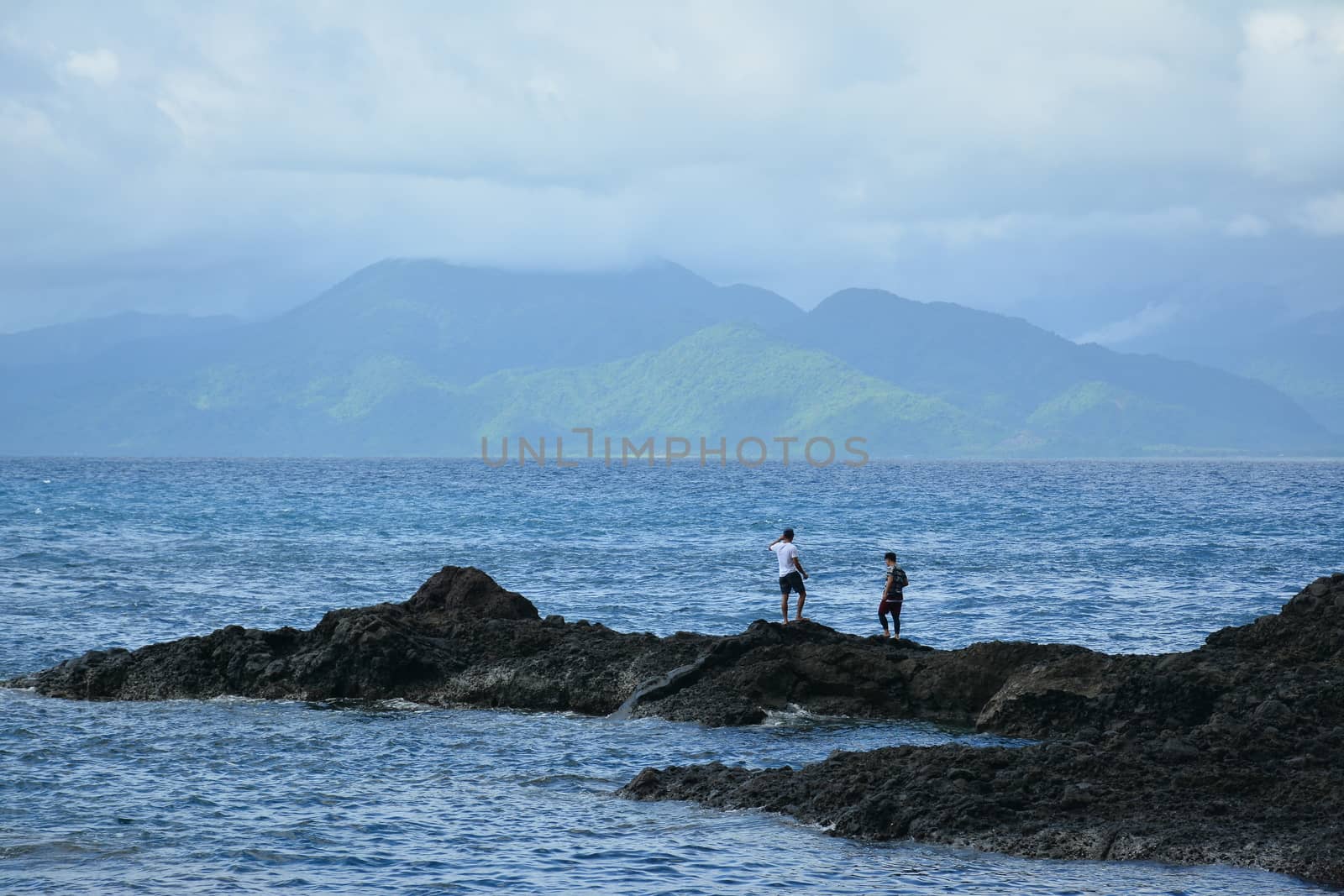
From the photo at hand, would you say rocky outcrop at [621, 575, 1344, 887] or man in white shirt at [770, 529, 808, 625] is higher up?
man in white shirt at [770, 529, 808, 625]

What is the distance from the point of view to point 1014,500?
308 ft

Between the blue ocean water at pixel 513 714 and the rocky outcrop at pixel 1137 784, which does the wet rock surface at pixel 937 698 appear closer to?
the rocky outcrop at pixel 1137 784

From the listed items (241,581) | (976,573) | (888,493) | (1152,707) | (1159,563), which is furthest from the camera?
(888,493)

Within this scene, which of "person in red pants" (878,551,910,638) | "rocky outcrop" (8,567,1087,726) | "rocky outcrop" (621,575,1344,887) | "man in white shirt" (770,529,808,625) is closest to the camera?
"rocky outcrop" (621,575,1344,887)

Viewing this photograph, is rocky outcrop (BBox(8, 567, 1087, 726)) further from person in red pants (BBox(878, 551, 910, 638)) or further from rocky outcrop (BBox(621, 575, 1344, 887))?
rocky outcrop (BBox(621, 575, 1344, 887))

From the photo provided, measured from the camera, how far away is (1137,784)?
14.7 m

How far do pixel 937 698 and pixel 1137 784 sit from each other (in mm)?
6766

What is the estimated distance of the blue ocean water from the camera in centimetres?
1353

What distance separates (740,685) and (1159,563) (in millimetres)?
29157

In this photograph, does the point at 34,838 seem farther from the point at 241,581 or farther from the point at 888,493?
the point at 888,493

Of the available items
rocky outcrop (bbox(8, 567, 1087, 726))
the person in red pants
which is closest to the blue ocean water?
rocky outcrop (bbox(8, 567, 1087, 726))

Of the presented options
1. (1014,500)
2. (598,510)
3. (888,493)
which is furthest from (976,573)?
(888,493)

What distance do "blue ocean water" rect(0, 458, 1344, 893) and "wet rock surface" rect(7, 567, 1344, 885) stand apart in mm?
563

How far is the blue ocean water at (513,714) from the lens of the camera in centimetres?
1353
